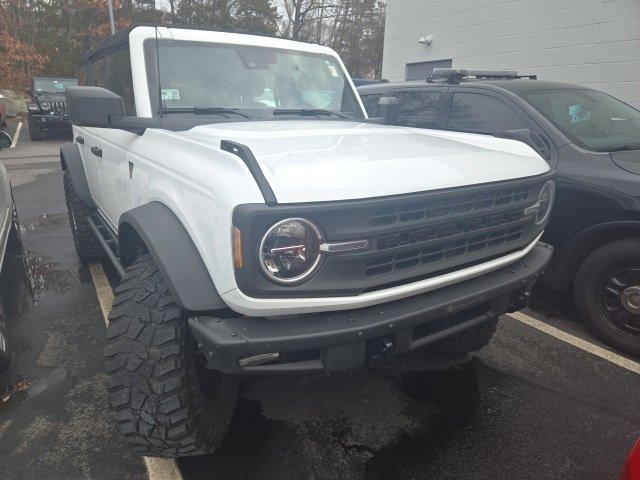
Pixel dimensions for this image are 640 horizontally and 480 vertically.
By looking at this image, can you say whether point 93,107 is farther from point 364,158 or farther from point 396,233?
point 396,233

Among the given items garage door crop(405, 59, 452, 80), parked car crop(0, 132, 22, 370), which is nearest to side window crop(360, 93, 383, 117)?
parked car crop(0, 132, 22, 370)

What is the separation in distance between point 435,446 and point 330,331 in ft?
3.77

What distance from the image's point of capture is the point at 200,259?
183 cm

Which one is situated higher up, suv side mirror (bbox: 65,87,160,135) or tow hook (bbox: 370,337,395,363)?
suv side mirror (bbox: 65,87,160,135)

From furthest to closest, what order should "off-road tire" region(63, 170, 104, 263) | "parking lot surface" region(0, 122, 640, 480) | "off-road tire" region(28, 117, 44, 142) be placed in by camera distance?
"off-road tire" region(28, 117, 44, 142) → "off-road tire" region(63, 170, 104, 263) → "parking lot surface" region(0, 122, 640, 480)

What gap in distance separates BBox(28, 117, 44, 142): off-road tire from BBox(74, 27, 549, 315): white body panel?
15.7 m

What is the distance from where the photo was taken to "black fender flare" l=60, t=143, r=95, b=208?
169 inches

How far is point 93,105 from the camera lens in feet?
8.21

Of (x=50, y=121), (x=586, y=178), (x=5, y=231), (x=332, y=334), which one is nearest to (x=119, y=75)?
(x=5, y=231)

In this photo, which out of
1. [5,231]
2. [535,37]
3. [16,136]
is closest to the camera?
[5,231]

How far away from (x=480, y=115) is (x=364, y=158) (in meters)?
2.85

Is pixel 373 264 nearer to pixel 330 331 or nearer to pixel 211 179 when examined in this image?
pixel 330 331

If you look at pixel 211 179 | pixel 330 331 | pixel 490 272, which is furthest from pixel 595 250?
pixel 211 179

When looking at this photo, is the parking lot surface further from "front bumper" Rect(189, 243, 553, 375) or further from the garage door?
the garage door
